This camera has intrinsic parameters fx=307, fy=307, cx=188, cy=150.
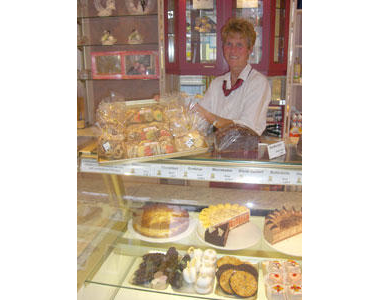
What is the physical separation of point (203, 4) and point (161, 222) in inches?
114

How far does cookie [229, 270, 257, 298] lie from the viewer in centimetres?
132

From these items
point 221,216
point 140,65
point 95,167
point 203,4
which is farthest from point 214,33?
point 95,167

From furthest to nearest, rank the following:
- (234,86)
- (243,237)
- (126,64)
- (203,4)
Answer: (126,64) → (203,4) → (234,86) → (243,237)

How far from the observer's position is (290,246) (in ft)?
4.80

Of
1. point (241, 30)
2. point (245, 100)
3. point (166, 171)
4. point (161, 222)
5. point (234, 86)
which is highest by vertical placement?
point (241, 30)

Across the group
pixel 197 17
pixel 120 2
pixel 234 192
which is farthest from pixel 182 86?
pixel 234 192

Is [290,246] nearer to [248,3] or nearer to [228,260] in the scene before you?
[228,260]

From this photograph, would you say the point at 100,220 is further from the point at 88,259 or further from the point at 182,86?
the point at 182,86

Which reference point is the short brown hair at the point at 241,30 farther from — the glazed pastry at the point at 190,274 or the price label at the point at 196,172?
the glazed pastry at the point at 190,274

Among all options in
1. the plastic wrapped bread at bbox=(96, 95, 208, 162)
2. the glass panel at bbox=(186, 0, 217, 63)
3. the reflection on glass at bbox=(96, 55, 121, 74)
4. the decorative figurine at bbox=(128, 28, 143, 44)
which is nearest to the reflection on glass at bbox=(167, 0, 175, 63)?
the glass panel at bbox=(186, 0, 217, 63)

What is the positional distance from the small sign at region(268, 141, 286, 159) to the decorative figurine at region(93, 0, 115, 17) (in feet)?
11.8

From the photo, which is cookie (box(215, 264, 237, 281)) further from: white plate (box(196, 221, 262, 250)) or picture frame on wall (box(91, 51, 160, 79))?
picture frame on wall (box(91, 51, 160, 79))

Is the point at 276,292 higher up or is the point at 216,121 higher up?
the point at 216,121
